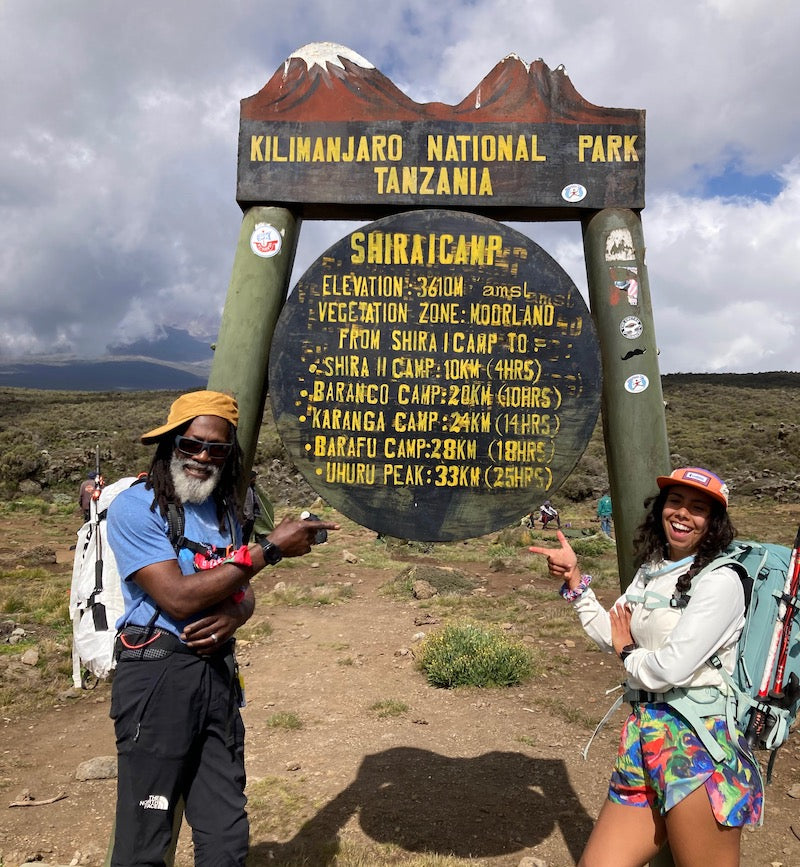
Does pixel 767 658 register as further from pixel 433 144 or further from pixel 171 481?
pixel 433 144

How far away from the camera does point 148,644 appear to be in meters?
2.42

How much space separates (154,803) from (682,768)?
1693mm

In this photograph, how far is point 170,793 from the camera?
243 centimetres

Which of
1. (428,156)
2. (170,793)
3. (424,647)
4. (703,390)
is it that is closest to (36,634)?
(424,647)

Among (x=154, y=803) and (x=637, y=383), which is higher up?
(x=637, y=383)

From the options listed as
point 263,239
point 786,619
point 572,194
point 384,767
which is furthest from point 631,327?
point 384,767

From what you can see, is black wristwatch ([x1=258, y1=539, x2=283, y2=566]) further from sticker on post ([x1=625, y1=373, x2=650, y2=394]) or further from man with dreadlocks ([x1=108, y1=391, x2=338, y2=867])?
sticker on post ([x1=625, y1=373, x2=650, y2=394])

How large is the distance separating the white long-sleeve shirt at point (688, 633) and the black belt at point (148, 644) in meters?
1.48

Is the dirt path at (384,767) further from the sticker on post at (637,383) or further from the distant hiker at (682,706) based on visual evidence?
the sticker on post at (637,383)

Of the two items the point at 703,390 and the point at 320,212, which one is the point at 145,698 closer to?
the point at 320,212

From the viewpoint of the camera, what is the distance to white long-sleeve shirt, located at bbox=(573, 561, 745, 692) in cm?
222

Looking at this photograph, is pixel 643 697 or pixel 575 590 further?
pixel 575 590

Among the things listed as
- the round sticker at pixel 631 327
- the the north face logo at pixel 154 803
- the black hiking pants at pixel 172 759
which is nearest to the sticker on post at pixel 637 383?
the round sticker at pixel 631 327

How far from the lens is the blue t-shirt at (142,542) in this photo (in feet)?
7.73
